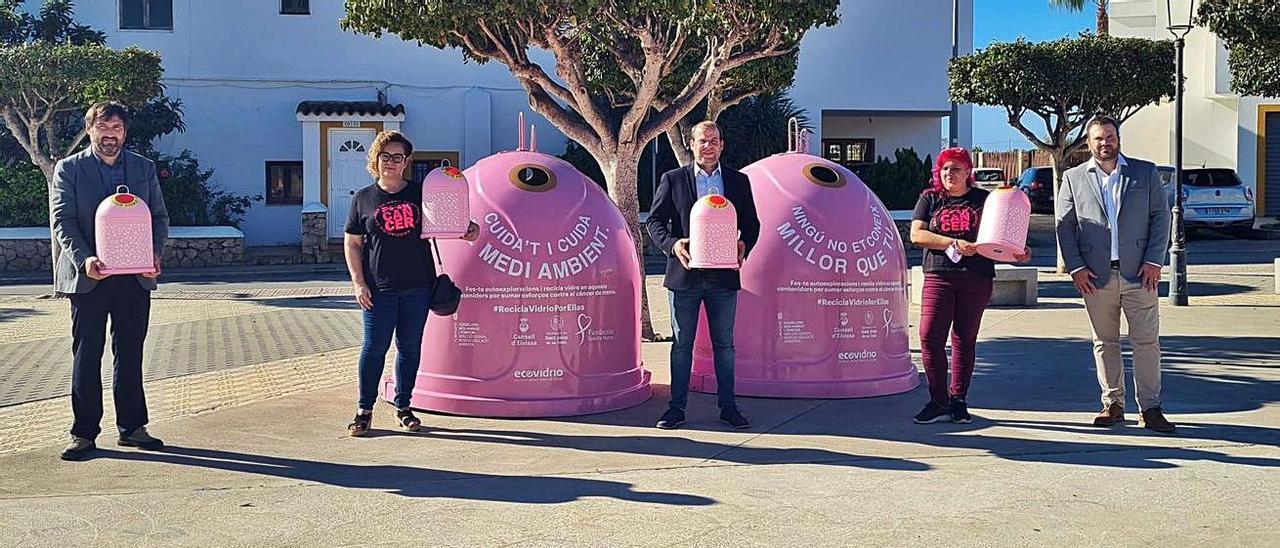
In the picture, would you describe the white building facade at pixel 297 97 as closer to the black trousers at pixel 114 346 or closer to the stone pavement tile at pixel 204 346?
the stone pavement tile at pixel 204 346

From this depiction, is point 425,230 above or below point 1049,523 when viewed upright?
above

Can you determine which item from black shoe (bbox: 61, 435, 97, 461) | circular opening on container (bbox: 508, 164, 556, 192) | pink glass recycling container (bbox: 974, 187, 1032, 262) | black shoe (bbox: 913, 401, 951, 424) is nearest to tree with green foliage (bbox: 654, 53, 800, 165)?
circular opening on container (bbox: 508, 164, 556, 192)

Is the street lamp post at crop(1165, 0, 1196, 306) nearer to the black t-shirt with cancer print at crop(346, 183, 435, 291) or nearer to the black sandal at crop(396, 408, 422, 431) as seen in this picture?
the black sandal at crop(396, 408, 422, 431)

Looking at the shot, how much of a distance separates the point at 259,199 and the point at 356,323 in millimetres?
13011

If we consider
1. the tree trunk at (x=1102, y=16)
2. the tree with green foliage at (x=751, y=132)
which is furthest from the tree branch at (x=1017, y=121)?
the tree trunk at (x=1102, y=16)

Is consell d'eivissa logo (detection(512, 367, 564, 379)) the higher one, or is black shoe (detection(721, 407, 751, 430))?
consell d'eivissa logo (detection(512, 367, 564, 379))

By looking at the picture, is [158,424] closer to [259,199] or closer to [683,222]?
[683,222]

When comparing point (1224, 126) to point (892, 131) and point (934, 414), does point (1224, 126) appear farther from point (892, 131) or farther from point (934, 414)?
point (934, 414)

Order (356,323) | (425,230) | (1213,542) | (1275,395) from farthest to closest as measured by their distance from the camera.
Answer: (356,323), (1275,395), (425,230), (1213,542)

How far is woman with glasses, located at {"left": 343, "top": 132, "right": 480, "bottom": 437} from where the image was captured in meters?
7.30

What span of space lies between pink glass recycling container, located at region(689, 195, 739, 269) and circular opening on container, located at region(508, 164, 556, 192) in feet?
4.10

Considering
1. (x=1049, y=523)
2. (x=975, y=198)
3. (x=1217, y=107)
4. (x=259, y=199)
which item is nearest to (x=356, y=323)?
(x=975, y=198)

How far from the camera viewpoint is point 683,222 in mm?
7641

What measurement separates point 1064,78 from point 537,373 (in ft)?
46.8
